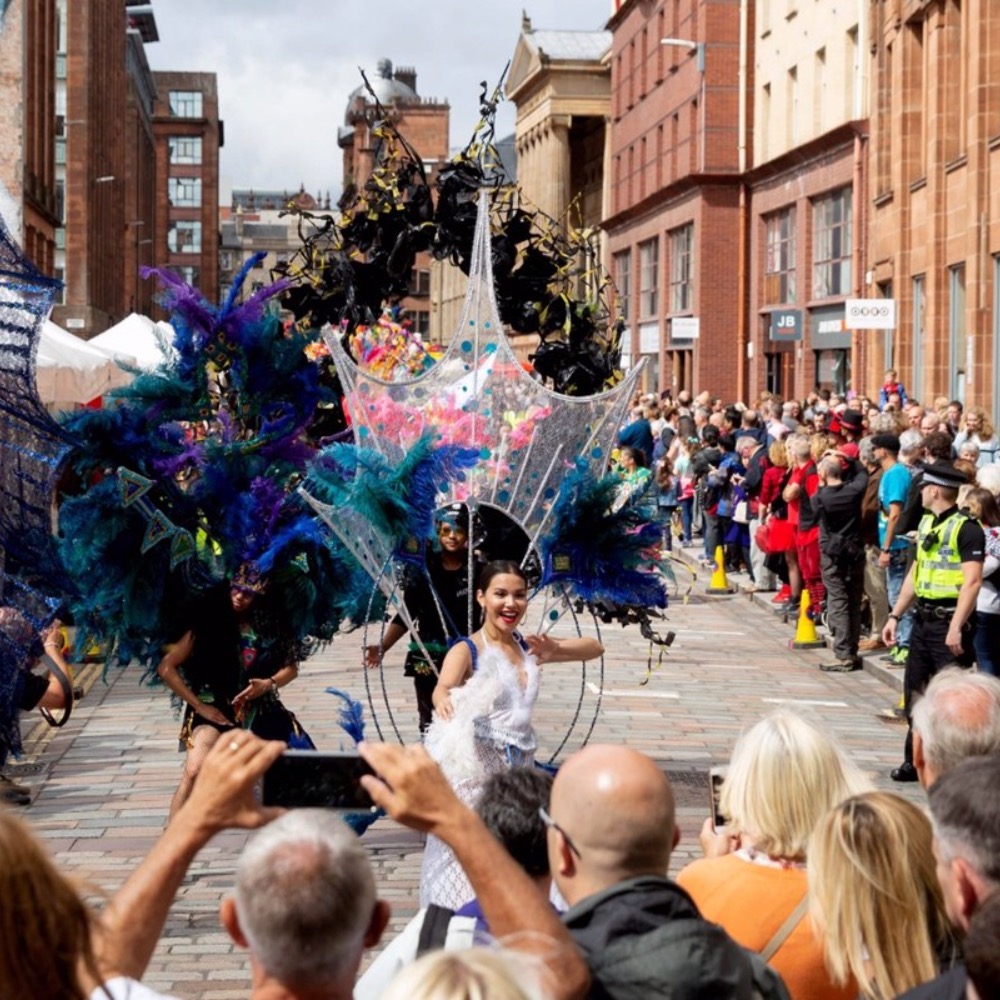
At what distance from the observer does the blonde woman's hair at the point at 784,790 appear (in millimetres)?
4832

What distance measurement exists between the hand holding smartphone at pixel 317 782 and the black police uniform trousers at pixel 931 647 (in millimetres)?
8402

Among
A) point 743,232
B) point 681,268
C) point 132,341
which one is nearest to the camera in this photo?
point 132,341

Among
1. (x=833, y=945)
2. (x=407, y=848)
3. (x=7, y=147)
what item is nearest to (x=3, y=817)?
(x=833, y=945)

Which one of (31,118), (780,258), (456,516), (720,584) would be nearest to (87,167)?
(31,118)

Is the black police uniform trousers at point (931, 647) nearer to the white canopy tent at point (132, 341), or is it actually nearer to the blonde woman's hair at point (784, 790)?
the blonde woman's hair at point (784, 790)

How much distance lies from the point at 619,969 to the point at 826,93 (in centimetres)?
4257

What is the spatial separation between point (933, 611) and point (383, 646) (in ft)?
10.6

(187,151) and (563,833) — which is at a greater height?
(187,151)

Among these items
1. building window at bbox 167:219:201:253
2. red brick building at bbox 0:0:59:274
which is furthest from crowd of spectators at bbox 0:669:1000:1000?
building window at bbox 167:219:201:253

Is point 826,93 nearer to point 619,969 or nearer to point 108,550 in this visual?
point 108,550

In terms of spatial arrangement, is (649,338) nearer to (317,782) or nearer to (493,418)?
(493,418)

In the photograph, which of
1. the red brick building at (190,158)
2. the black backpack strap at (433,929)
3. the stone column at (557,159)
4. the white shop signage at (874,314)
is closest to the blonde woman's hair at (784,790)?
the black backpack strap at (433,929)

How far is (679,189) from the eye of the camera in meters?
58.9

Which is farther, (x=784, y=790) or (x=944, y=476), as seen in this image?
(x=944, y=476)
